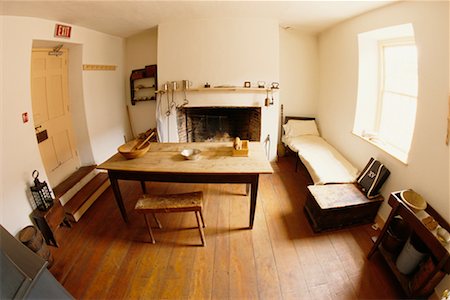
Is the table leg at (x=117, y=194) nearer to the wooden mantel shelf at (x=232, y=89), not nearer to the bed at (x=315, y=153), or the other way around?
the wooden mantel shelf at (x=232, y=89)

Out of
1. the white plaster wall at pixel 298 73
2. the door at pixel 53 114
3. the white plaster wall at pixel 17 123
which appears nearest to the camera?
the white plaster wall at pixel 17 123

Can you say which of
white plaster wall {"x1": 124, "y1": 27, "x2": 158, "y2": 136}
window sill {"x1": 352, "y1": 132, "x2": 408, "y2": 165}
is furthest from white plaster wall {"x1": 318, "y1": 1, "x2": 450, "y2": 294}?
white plaster wall {"x1": 124, "y1": 27, "x2": 158, "y2": 136}

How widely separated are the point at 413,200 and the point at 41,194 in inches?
136

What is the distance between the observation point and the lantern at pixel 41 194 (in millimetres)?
2092

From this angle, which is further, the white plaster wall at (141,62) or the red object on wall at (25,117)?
the white plaster wall at (141,62)

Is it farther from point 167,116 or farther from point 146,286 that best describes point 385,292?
point 167,116

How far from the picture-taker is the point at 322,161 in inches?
117

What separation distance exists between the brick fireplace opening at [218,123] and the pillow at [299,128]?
0.57 m

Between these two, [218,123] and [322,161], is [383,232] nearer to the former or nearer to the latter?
[322,161]

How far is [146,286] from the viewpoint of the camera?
181 cm

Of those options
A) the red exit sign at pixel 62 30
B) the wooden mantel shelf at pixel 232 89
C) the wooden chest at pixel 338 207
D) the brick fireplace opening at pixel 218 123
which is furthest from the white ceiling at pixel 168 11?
the wooden chest at pixel 338 207

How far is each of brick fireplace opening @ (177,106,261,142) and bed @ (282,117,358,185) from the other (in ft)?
2.03

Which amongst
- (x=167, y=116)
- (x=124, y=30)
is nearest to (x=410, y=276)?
(x=167, y=116)

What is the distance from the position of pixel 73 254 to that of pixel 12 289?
145 centimetres
